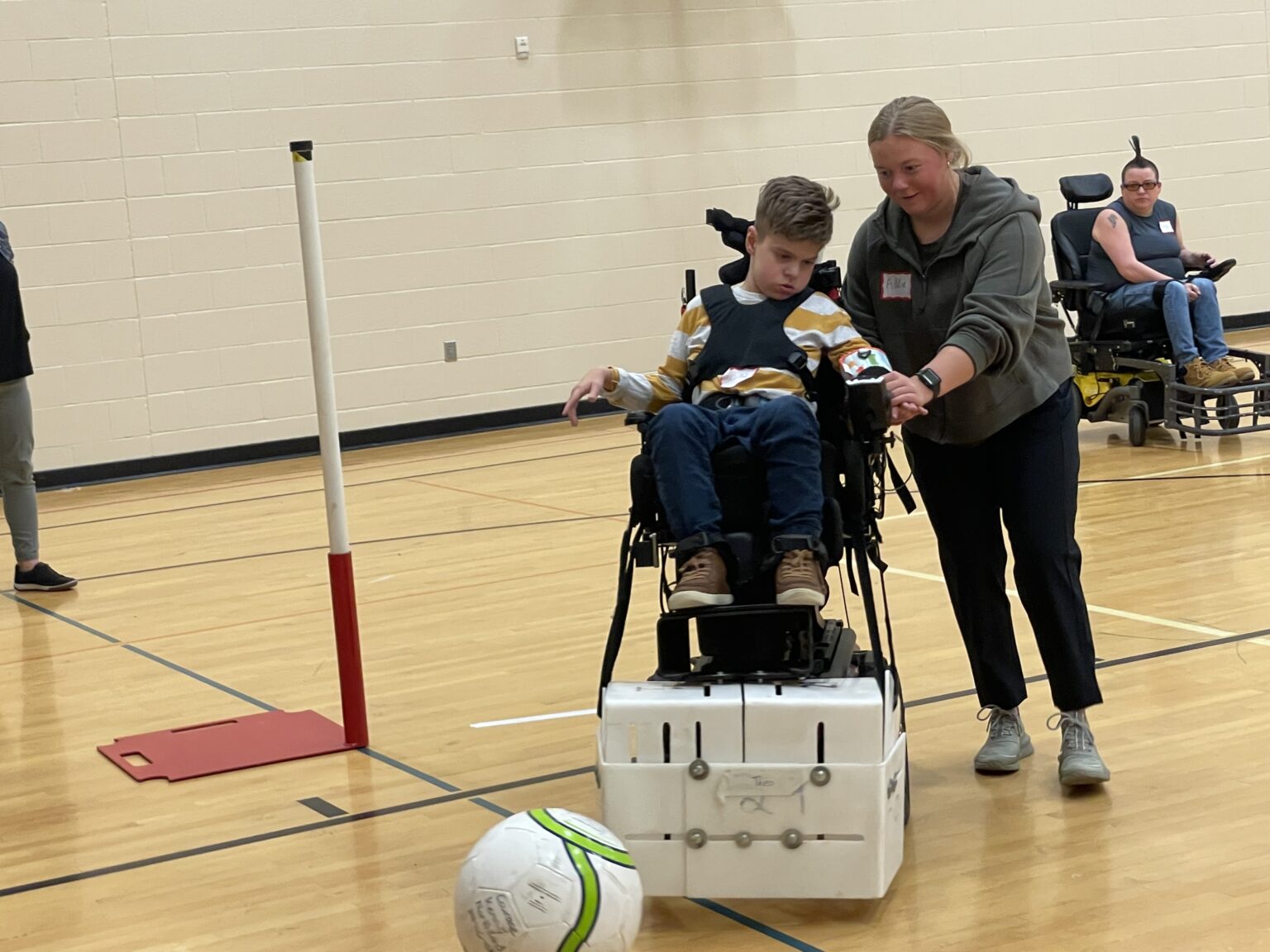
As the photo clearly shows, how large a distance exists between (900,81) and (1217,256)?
2.88 metres

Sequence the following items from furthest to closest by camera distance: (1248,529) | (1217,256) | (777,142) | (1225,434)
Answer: (1217,256) < (777,142) < (1225,434) < (1248,529)

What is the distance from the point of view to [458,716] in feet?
14.1

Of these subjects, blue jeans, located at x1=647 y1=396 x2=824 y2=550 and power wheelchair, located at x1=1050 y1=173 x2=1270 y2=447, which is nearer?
blue jeans, located at x1=647 y1=396 x2=824 y2=550

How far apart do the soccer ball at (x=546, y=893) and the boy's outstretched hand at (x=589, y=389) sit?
87cm

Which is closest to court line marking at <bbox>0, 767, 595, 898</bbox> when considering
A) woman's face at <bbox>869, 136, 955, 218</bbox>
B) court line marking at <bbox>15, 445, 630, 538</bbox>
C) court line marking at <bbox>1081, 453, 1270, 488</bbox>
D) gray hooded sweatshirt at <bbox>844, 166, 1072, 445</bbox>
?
gray hooded sweatshirt at <bbox>844, 166, 1072, 445</bbox>

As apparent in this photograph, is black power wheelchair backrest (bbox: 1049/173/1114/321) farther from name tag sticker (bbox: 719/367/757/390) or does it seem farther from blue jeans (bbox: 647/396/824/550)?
blue jeans (bbox: 647/396/824/550)

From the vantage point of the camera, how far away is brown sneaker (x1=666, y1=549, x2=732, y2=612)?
2.94m

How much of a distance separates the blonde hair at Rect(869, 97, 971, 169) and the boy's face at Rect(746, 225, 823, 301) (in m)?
0.25

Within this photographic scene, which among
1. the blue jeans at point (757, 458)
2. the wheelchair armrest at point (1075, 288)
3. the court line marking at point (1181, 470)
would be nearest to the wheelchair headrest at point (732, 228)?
the blue jeans at point (757, 458)

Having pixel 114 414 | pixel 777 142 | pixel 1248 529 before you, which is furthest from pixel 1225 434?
pixel 114 414

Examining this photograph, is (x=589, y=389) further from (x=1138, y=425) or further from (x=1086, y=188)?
(x=1086, y=188)

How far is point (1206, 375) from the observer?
301 inches

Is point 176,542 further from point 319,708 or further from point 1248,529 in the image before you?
point 1248,529

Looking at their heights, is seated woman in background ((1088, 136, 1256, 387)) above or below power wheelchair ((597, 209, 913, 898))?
above
